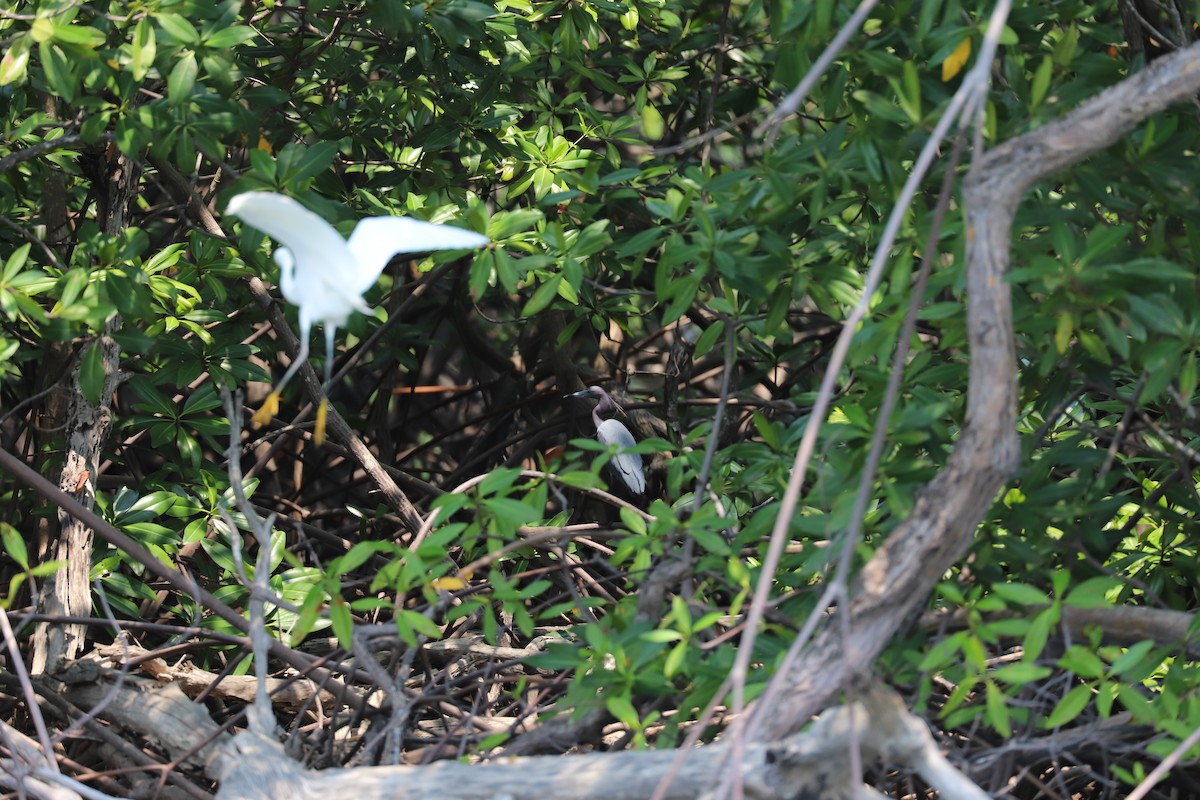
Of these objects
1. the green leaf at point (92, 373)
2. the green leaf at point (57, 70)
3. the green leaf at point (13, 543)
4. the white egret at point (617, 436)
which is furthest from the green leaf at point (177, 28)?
the white egret at point (617, 436)

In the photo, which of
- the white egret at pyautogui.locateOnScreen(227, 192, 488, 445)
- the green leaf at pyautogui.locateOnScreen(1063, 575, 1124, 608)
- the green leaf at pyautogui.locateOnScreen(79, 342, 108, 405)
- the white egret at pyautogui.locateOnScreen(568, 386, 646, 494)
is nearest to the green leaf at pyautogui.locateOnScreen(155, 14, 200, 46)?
the white egret at pyautogui.locateOnScreen(227, 192, 488, 445)

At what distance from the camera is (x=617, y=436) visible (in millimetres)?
2986

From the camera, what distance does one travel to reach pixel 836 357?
37.8 inches

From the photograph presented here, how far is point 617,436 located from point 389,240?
1.70 metres

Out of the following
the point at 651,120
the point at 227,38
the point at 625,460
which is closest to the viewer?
the point at 227,38

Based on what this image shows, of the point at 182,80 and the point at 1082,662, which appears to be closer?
the point at 1082,662

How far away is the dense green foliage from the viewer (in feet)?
4.55

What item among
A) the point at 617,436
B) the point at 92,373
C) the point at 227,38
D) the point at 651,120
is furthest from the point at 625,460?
the point at 227,38

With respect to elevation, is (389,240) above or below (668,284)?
above

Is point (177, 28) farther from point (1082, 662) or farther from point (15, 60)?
point (1082, 662)

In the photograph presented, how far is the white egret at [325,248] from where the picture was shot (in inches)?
48.1

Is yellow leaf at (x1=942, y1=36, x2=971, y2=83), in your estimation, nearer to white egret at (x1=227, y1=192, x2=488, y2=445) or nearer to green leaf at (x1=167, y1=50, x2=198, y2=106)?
white egret at (x1=227, y1=192, x2=488, y2=445)

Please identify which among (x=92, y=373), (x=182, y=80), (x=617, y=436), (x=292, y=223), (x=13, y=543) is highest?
(x=182, y=80)

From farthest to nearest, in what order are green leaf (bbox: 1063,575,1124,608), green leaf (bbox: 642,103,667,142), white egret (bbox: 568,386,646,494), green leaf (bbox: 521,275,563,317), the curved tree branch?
white egret (bbox: 568,386,646,494) → green leaf (bbox: 642,103,667,142) → green leaf (bbox: 521,275,563,317) → green leaf (bbox: 1063,575,1124,608) → the curved tree branch
